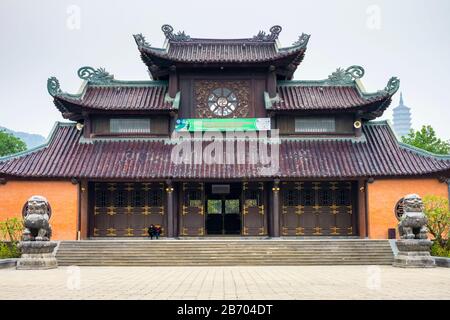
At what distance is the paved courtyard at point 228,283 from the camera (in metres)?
11.2

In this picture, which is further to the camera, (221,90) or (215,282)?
(221,90)

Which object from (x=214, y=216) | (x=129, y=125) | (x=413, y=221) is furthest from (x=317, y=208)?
(x=129, y=125)

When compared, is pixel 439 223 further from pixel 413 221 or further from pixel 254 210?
pixel 254 210

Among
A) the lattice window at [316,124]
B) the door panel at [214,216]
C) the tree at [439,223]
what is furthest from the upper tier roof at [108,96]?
the tree at [439,223]

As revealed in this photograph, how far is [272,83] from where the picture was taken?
2677 centimetres

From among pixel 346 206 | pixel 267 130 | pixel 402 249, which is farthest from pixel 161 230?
pixel 402 249

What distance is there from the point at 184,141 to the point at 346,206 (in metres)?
8.55

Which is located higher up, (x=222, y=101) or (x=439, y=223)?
(x=222, y=101)

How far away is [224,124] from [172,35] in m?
6.55

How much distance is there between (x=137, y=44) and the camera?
2612 cm

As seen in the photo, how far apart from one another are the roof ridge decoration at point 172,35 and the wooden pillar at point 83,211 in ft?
31.0

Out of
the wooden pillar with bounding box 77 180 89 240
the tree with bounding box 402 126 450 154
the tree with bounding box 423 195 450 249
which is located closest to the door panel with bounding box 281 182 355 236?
the tree with bounding box 423 195 450 249

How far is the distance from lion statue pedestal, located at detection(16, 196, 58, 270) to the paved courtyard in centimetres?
54
